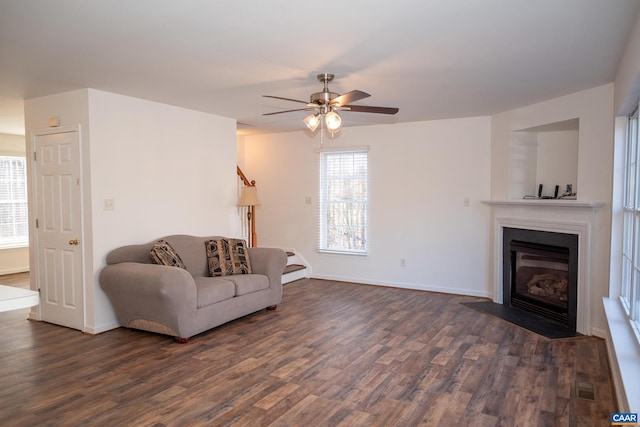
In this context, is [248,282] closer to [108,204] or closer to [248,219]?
[108,204]

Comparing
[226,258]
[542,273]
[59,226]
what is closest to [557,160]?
[542,273]

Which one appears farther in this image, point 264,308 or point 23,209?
point 23,209

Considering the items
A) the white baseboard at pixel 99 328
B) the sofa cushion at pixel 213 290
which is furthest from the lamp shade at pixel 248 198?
the white baseboard at pixel 99 328

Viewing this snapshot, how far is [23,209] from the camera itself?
7652 mm

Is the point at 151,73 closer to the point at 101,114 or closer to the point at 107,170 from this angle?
the point at 101,114

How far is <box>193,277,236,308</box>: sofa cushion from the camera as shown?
4051 millimetres

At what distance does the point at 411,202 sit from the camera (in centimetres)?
616

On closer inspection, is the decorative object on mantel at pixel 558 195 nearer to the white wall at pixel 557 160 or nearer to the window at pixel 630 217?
the white wall at pixel 557 160

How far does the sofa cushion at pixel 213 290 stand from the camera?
405 centimetres

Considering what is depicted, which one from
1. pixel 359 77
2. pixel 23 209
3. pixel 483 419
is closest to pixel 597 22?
pixel 359 77

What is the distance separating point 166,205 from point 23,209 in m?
4.48

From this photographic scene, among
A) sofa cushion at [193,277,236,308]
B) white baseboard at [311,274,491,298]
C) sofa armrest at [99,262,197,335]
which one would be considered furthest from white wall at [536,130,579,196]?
sofa armrest at [99,262,197,335]

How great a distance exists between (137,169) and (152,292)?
151 centimetres

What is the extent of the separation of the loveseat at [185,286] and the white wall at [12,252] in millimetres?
4368
